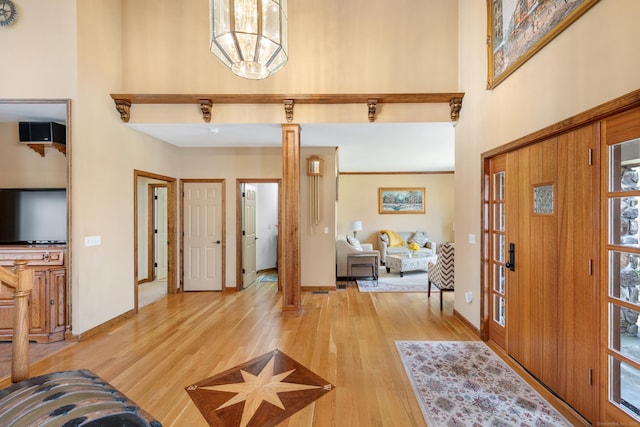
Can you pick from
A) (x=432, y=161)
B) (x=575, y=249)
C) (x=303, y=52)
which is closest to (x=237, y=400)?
(x=575, y=249)

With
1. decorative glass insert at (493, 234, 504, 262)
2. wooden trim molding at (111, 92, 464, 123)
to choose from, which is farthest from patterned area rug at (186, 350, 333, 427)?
wooden trim molding at (111, 92, 464, 123)

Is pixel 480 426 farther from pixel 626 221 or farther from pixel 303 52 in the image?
pixel 303 52

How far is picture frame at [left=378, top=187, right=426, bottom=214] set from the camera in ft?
28.2

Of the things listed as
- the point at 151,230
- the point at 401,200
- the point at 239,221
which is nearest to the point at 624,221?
the point at 239,221

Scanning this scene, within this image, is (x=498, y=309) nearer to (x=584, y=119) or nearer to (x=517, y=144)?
(x=517, y=144)

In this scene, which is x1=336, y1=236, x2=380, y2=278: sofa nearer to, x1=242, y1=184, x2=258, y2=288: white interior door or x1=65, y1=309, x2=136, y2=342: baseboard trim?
x1=242, y1=184, x2=258, y2=288: white interior door

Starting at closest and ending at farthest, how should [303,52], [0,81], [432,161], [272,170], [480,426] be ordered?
1. [480,426]
2. [0,81]
3. [303,52]
4. [272,170]
5. [432,161]

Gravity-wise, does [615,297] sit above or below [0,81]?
below

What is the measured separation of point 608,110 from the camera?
159 centimetres

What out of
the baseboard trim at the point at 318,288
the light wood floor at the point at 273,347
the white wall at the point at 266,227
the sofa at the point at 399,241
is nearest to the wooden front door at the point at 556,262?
the light wood floor at the point at 273,347

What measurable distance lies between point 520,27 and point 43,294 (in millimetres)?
5423

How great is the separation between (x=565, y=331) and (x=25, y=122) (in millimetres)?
5735

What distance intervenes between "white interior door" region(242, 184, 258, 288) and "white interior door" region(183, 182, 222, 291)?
1.40 ft

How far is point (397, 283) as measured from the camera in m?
5.58
